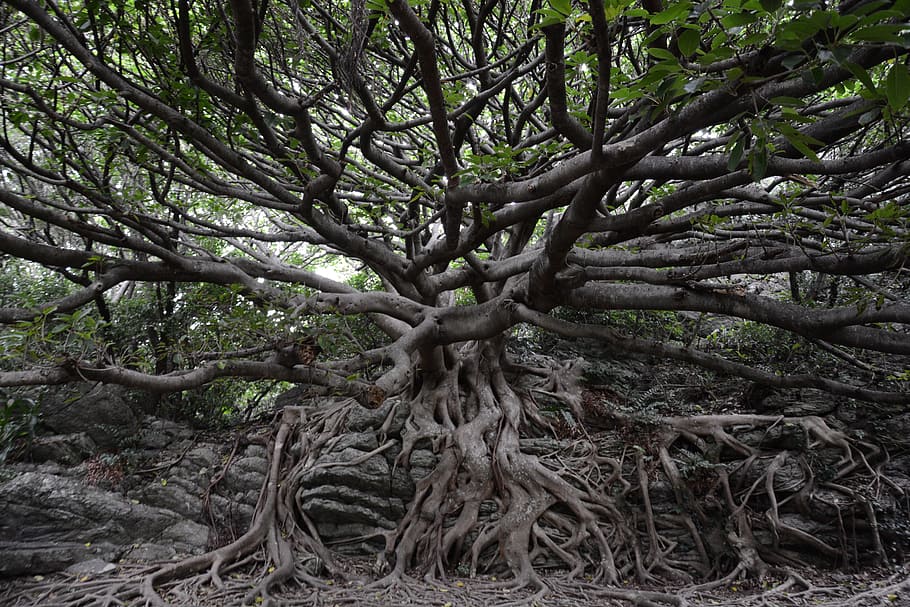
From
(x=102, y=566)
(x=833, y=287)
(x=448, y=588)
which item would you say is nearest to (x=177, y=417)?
(x=102, y=566)

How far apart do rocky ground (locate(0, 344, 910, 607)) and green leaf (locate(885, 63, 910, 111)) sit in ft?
12.4

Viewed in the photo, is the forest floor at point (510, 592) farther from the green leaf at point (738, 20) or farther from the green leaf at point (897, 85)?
the green leaf at point (738, 20)

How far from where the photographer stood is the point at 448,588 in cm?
427

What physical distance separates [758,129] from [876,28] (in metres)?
0.38

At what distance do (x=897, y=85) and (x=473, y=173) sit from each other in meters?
2.09

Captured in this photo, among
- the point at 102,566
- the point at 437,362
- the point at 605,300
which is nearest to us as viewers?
the point at 605,300

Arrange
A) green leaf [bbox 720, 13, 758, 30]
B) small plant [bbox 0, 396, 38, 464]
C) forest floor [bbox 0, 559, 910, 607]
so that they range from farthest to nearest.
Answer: small plant [bbox 0, 396, 38, 464]
forest floor [bbox 0, 559, 910, 607]
green leaf [bbox 720, 13, 758, 30]

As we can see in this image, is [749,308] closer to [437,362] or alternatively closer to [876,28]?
[876,28]

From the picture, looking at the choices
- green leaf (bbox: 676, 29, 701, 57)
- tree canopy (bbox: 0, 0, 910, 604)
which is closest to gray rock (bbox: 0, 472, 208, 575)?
tree canopy (bbox: 0, 0, 910, 604)

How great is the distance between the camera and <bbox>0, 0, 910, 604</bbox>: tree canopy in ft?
6.49

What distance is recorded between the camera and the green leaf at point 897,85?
4.13 feet

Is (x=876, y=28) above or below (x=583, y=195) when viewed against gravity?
below

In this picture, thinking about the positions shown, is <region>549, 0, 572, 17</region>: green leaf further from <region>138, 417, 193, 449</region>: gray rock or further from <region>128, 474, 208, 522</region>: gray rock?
<region>138, 417, 193, 449</region>: gray rock

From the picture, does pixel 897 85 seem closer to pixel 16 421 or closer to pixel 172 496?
pixel 172 496
